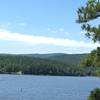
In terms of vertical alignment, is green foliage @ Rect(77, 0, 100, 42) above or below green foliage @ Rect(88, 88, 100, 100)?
→ above

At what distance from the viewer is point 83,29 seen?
2075 cm

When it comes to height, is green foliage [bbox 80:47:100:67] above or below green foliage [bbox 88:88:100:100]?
above

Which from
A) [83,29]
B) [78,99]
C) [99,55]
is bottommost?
[78,99]

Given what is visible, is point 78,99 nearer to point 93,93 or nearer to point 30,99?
point 30,99

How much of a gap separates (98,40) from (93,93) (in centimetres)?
249

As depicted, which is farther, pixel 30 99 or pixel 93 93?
pixel 30 99

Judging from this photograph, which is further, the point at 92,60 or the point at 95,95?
the point at 95,95

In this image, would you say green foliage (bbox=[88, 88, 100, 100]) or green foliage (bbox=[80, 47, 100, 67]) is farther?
green foliage (bbox=[88, 88, 100, 100])

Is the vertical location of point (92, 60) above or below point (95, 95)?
above

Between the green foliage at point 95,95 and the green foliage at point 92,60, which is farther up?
the green foliage at point 92,60

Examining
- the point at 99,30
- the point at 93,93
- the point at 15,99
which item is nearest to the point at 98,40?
the point at 99,30

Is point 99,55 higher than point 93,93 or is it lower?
higher

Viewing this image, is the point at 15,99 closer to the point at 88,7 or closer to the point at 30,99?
the point at 30,99

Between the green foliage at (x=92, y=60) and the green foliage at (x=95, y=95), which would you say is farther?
the green foliage at (x=95, y=95)
